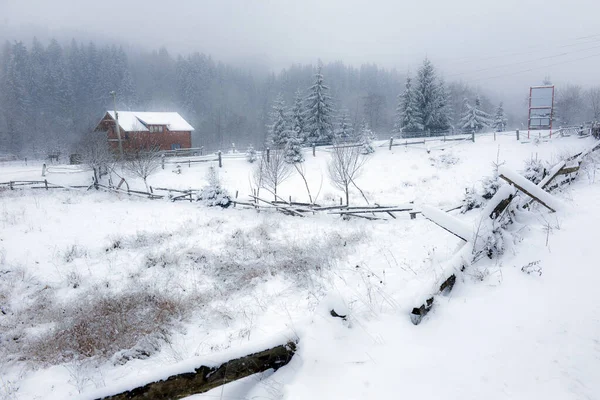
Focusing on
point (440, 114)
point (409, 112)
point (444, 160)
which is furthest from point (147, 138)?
point (440, 114)

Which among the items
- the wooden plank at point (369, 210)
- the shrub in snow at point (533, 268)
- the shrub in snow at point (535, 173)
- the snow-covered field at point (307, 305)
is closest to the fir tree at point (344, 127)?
the wooden plank at point (369, 210)

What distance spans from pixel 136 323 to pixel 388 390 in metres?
5.11

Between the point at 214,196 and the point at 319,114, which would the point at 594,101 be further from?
the point at 214,196

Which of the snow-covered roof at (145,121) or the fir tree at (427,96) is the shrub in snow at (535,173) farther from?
the snow-covered roof at (145,121)

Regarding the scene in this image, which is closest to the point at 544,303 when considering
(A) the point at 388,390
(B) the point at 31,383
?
(A) the point at 388,390

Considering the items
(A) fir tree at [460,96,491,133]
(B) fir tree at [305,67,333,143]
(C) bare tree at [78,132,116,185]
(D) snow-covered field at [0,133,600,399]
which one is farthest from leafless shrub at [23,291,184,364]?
(A) fir tree at [460,96,491,133]

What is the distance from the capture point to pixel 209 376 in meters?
2.54

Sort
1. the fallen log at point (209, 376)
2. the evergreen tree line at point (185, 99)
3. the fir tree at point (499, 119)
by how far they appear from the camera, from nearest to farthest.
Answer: the fallen log at point (209, 376)
the evergreen tree line at point (185, 99)
the fir tree at point (499, 119)

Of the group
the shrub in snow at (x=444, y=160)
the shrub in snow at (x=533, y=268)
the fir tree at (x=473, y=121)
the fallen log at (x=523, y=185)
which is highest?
the fir tree at (x=473, y=121)

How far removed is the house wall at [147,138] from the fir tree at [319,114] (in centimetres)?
1892

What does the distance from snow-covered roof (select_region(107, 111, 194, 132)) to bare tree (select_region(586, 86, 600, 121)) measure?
174 ft

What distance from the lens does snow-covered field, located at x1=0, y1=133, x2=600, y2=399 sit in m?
2.67

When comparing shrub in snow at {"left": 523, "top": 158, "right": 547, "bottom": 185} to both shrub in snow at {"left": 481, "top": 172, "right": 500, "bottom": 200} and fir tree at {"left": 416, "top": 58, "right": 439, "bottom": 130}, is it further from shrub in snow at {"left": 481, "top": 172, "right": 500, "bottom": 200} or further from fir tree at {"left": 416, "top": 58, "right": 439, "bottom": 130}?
fir tree at {"left": 416, "top": 58, "right": 439, "bottom": 130}

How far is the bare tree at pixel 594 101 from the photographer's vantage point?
43944 mm
